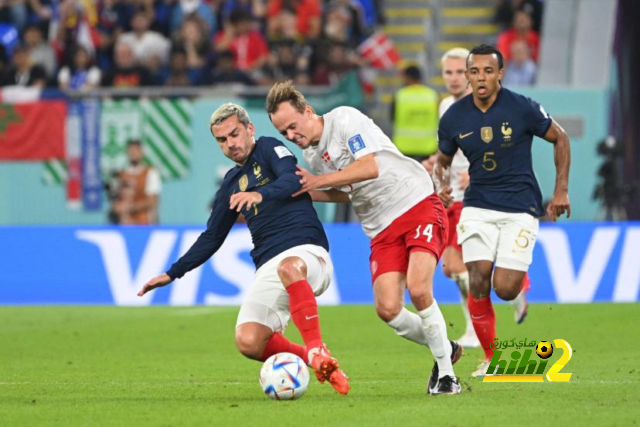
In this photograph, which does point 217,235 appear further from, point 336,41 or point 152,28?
point 152,28

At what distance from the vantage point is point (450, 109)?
9.04 meters

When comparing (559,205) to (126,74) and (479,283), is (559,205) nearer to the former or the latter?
(479,283)

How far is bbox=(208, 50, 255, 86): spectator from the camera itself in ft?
61.6

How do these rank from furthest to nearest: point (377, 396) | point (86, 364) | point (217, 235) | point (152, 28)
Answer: point (152, 28), point (86, 364), point (217, 235), point (377, 396)

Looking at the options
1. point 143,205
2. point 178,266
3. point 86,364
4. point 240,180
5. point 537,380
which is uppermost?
point 240,180

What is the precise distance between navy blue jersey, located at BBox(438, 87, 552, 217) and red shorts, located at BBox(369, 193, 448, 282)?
897 millimetres

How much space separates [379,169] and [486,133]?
3.60 ft

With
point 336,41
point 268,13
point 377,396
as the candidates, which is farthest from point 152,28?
point 377,396

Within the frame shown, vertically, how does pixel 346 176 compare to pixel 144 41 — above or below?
above

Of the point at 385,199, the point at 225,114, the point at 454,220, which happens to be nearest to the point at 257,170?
the point at 225,114

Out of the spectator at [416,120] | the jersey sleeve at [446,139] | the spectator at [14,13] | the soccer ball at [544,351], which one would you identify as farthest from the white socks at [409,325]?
the spectator at [14,13]

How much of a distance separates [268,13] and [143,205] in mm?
4549

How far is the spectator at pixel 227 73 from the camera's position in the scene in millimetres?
18781

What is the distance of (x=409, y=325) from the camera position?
26.0 ft
